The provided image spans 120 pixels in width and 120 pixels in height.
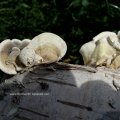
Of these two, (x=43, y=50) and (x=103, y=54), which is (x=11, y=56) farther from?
(x=103, y=54)

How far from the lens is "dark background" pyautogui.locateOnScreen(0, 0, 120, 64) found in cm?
380

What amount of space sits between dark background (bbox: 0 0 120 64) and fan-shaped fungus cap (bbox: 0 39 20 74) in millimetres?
671

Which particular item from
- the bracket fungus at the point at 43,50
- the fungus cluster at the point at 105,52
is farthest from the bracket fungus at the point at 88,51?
the bracket fungus at the point at 43,50

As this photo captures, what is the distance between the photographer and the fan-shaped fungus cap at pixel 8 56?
3186 millimetres

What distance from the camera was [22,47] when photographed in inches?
131

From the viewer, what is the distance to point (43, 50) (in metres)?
3.21

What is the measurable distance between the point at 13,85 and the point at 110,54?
29.5 inches

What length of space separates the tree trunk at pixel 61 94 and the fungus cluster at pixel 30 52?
0.09 m

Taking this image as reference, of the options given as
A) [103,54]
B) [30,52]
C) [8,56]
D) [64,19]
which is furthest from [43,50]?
[64,19]

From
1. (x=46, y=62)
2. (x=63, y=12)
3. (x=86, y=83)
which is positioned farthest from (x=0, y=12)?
(x=86, y=83)

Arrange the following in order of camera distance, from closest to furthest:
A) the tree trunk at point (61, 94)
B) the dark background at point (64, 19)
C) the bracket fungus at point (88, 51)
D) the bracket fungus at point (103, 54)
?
the tree trunk at point (61, 94) < the bracket fungus at point (103, 54) < the bracket fungus at point (88, 51) < the dark background at point (64, 19)

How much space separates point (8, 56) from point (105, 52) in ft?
2.52

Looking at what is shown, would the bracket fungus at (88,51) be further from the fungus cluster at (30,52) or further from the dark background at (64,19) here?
the dark background at (64,19)

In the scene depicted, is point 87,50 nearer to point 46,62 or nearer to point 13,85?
point 46,62
